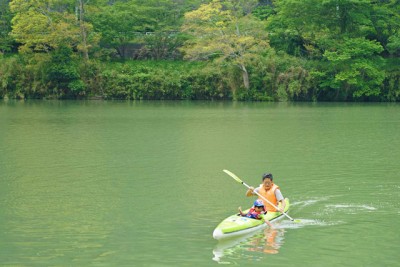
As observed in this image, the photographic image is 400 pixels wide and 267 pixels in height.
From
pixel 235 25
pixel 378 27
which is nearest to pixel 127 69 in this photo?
pixel 235 25

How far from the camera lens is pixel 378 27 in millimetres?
48750

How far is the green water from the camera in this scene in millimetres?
10797

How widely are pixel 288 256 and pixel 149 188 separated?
19.4 feet

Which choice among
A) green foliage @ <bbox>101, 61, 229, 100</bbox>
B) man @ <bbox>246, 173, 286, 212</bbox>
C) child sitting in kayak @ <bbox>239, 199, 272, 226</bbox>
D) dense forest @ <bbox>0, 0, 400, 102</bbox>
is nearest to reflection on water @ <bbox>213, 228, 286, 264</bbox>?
child sitting in kayak @ <bbox>239, 199, 272, 226</bbox>

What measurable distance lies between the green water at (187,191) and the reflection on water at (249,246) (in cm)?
3

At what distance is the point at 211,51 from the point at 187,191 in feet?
110

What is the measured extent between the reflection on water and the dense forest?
35.3 metres

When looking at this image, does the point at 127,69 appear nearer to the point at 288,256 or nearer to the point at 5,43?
the point at 5,43

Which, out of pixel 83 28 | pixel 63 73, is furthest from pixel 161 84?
pixel 63 73

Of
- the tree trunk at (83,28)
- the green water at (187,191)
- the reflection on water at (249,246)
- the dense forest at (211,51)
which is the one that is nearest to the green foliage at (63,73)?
the dense forest at (211,51)

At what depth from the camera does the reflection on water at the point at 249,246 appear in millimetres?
10664

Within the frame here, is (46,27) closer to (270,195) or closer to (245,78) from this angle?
(245,78)

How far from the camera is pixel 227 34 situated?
48031mm

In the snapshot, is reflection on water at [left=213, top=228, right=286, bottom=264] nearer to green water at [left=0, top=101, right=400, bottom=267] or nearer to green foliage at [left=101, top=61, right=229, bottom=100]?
green water at [left=0, top=101, right=400, bottom=267]
